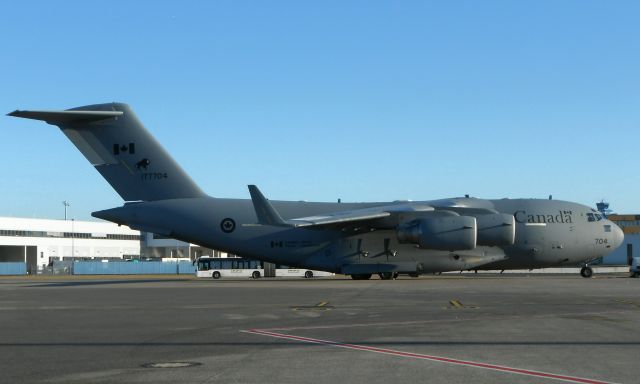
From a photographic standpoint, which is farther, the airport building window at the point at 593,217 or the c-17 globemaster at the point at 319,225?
the airport building window at the point at 593,217

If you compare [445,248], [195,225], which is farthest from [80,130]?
[445,248]

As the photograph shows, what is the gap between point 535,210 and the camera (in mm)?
47500

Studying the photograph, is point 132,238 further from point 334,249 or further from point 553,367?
point 553,367

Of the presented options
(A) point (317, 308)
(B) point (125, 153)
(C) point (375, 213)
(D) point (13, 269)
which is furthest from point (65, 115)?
(D) point (13, 269)

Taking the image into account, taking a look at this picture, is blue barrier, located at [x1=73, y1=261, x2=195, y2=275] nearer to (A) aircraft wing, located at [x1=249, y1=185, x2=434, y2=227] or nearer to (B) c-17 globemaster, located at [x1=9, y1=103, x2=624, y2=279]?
(B) c-17 globemaster, located at [x1=9, y1=103, x2=624, y2=279]

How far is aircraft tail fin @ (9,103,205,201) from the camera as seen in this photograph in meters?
46.1

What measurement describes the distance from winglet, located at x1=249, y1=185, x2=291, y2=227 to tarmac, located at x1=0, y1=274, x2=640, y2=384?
61.5 ft

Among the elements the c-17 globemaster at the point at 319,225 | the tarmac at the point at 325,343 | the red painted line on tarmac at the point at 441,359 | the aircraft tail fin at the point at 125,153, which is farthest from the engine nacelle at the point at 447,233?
the red painted line on tarmac at the point at 441,359

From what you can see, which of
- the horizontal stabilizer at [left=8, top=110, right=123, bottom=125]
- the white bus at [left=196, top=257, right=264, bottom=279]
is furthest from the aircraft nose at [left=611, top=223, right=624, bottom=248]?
the white bus at [left=196, top=257, right=264, bottom=279]

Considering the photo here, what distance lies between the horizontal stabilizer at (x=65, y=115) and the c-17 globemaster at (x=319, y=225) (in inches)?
5.4

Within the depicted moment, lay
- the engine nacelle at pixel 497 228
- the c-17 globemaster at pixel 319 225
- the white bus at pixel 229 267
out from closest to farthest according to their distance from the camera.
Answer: the engine nacelle at pixel 497 228 < the c-17 globemaster at pixel 319 225 < the white bus at pixel 229 267

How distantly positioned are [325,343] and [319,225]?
1274 inches

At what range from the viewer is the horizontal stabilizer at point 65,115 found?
42.8m

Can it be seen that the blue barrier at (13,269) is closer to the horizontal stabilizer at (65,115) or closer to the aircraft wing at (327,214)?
the horizontal stabilizer at (65,115)
